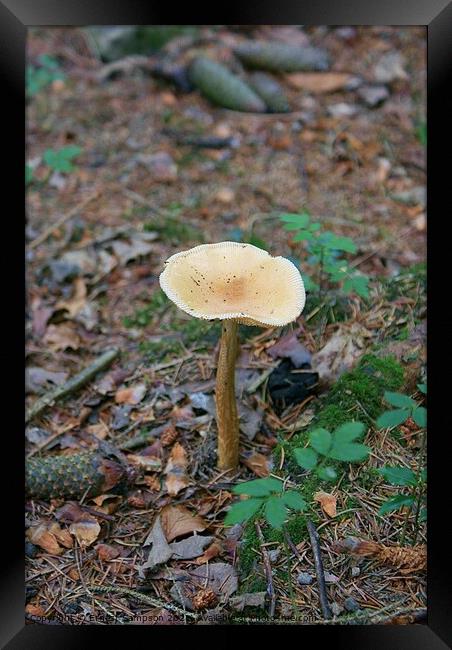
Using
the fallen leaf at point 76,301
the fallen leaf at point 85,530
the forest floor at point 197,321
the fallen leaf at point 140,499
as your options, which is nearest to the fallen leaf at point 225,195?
the forest floor at point 197,321

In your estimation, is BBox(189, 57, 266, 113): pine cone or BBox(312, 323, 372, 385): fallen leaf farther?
BBox(189, 57, 266, 113): pine cone

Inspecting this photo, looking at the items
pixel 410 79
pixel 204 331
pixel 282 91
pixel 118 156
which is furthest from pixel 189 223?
pixel 410 79

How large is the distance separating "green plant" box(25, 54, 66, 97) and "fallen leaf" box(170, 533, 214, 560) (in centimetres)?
474

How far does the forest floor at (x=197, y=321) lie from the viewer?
6.32 feet

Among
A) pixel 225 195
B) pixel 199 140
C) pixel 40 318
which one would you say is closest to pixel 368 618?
pixel 40 318

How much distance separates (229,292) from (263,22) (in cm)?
87

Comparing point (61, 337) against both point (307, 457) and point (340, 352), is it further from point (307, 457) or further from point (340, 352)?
point (307, 457)

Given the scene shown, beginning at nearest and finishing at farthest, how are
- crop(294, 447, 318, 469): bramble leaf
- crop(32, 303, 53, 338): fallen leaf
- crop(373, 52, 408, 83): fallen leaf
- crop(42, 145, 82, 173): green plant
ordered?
crop(294, 447, 318, 469): bramble leaf → crop(32, 303, 53, 338): fallen leaf → crop(42, 145, 82, 173): green plant → crop(373, 52, 408, 83): fallen leaf

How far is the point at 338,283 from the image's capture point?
2996mm

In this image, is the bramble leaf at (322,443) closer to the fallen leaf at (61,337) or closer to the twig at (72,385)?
the twig at (72,385)

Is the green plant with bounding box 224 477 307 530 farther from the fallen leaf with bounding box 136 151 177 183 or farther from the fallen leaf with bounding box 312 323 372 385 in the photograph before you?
the fallen leaf with bounding box 136 151 177 183

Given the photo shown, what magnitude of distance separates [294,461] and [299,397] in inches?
16.6

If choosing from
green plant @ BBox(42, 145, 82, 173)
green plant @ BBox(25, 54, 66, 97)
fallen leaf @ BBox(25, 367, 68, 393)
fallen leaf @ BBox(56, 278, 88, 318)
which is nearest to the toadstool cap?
fallen leaf @ BBox(25, 367, 68, 393)

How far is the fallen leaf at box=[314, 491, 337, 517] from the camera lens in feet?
6.46
